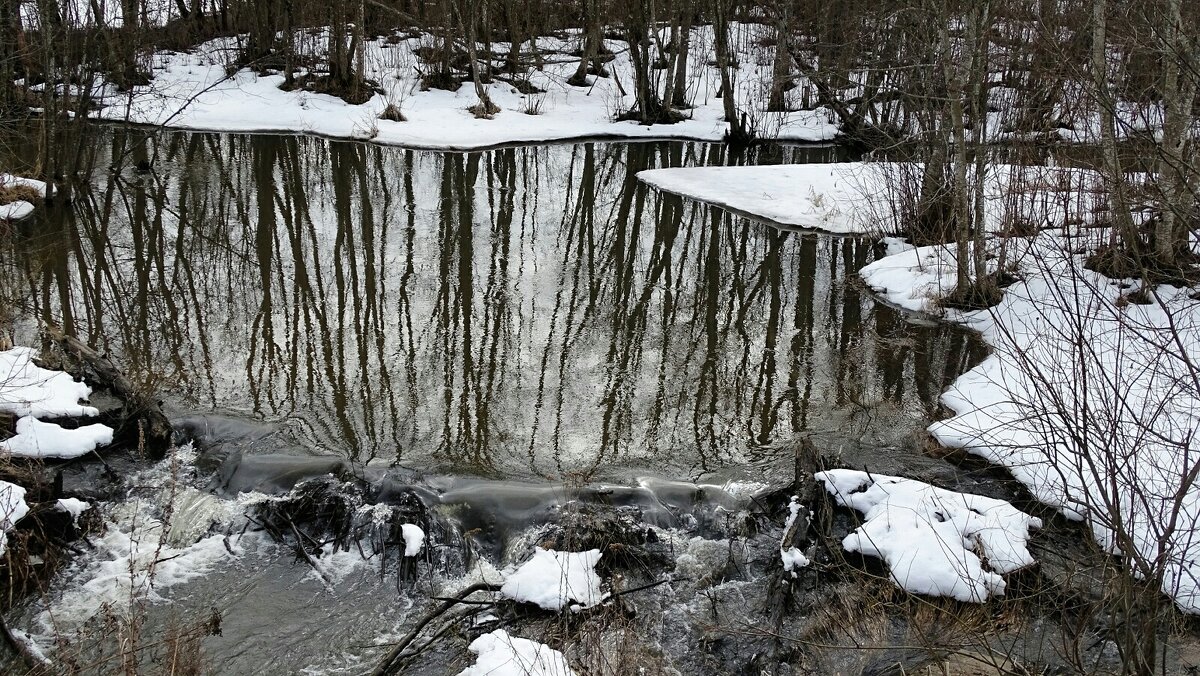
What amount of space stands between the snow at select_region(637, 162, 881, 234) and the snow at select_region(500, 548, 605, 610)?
9290 millimetres

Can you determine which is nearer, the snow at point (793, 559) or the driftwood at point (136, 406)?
the snow at point (793, 559)

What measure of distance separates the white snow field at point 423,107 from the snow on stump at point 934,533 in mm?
14598

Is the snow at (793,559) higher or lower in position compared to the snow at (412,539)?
lower

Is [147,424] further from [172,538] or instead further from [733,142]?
[733,142]

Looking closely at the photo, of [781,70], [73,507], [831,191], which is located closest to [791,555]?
[73,507]

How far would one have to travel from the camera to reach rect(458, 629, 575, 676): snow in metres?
4.86

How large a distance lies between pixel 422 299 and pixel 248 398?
2988 millimetres

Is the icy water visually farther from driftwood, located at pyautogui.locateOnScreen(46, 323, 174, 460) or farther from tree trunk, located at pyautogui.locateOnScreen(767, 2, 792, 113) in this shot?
tree trunk, located at pyautogui.locateOnScreen(767, 2, 792, 113)

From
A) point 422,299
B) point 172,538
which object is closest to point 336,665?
point 172,538

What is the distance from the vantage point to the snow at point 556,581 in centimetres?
582

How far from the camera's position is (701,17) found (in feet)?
98.7

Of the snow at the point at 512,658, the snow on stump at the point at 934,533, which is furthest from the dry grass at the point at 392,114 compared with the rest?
the snow at the point at 512,658

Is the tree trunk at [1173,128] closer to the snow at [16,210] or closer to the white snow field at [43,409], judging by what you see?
the white snow field at [43,409]

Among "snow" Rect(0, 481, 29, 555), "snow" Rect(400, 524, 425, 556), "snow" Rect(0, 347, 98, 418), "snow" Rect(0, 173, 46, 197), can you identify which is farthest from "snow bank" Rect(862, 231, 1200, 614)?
"snow" Rect(0, 173, 46, 197)
